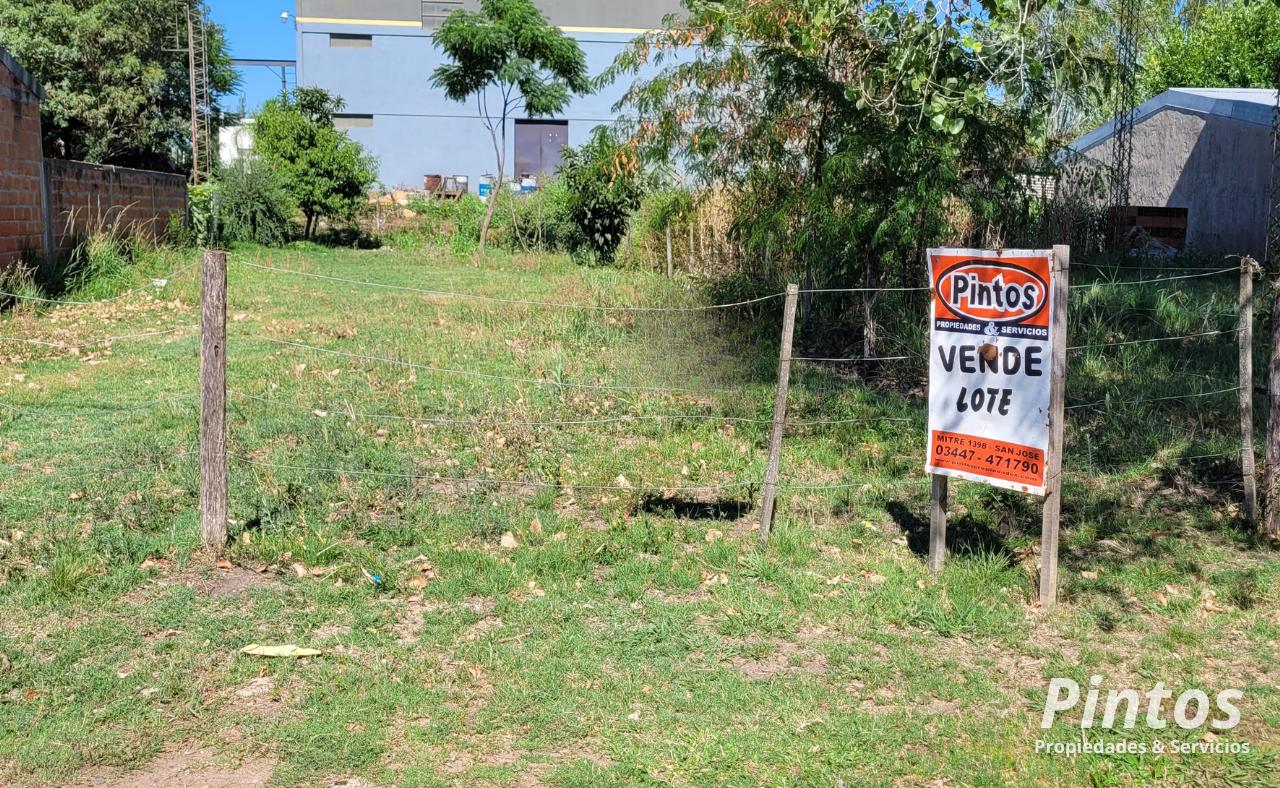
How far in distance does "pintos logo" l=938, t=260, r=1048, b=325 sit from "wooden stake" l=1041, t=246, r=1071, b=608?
0.27 feet

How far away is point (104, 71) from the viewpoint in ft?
104

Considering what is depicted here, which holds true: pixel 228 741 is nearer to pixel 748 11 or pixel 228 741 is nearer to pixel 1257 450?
pixel 1257 450

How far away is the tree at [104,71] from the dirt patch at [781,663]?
3188 cm

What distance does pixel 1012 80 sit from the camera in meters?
7.38

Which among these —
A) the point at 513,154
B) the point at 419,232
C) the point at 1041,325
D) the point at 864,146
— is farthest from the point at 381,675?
the point at 513,154

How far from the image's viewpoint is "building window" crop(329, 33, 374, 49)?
45.7 metres

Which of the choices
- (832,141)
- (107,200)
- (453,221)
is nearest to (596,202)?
(453,221)

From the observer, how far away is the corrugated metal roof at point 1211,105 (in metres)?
20.7

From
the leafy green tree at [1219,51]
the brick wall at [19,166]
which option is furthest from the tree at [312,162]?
the leafy green tree at [1219,51]

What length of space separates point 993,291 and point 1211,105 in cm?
1931

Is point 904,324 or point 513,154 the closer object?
point 904,324

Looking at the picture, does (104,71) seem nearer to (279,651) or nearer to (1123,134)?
(1123,134)

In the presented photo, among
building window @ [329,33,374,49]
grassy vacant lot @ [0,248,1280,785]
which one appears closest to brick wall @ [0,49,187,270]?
grassy vacant lot @ [0,248,1280,785]

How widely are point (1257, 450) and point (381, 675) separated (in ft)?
20.8
